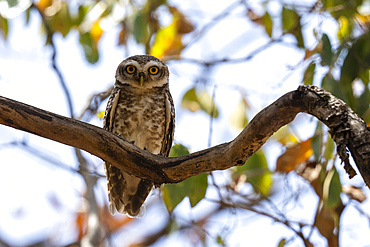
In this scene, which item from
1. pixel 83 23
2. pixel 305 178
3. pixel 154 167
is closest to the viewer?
pixel 154 167

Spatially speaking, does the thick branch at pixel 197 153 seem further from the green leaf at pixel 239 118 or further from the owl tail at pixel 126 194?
the green leaf at pixel 239 118

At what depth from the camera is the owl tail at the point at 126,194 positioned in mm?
3930

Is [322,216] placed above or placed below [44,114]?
below

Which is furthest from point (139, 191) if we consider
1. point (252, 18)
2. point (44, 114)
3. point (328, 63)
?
point (252, 18)

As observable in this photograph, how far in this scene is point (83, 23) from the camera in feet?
18.2

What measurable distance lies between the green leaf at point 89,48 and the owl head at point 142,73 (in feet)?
2.75

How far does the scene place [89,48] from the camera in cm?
518

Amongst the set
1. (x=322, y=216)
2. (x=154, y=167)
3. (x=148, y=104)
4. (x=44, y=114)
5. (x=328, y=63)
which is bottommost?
(x=322, y=216)

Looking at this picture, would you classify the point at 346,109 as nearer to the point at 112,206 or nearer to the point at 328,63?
the point at 328,63

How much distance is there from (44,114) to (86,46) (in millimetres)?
2985

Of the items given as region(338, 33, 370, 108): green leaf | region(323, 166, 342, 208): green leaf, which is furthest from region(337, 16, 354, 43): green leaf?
region(323, 166, 342, 208): green leaf

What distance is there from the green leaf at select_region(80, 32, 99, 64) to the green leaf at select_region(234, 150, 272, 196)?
2255 millimetres

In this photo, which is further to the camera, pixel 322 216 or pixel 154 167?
pixel 322 216

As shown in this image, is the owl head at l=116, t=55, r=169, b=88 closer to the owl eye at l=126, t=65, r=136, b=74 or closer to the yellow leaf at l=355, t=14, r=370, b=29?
the owl eye at l=126, t=65, r=136, b=74
